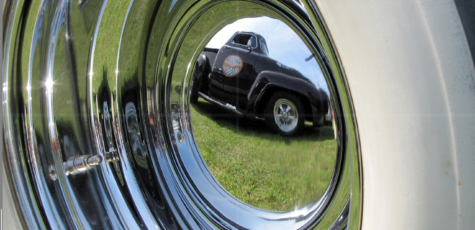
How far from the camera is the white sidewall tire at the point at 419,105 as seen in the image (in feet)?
0.94

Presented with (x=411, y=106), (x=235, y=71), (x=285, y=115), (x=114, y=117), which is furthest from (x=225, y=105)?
(x=411, y=106)

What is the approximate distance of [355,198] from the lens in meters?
0.41

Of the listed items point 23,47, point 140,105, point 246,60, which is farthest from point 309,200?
point 23,47

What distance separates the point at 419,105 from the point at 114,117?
2.90 feet

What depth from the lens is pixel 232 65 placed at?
84 cm

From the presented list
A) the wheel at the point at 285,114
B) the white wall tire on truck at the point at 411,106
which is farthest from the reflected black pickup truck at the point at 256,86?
the white wall tire on truck at the point at 411,106

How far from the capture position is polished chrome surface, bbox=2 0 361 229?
762mm

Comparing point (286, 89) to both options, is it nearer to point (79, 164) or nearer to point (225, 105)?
point (225, 105)

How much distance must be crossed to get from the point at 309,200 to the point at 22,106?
82 cm

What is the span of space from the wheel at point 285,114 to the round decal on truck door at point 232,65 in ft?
0.47

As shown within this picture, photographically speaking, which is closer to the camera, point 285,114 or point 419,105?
point 419,105

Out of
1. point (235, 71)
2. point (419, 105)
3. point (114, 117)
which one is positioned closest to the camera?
point (419, 105)

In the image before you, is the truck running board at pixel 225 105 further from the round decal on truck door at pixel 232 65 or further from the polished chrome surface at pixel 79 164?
the polished chrome surface at pixel 79 164

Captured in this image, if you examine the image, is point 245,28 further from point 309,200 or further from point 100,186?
point 100,186
